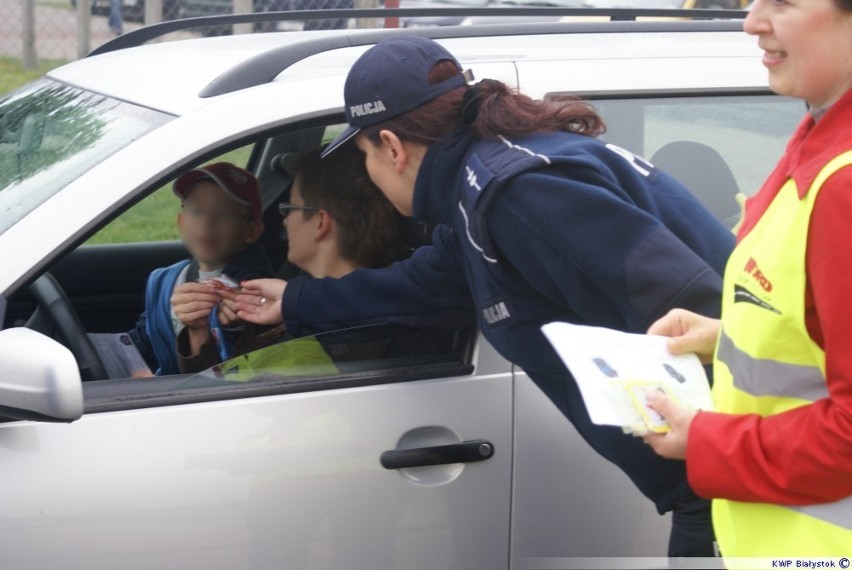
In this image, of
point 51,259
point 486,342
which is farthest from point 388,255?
point 51,259

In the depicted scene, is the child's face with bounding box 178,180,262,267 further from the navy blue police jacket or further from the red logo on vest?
the red logo on vest

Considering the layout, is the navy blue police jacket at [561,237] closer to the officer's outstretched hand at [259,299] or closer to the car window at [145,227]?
the officer's outstretched hand at [259,299]

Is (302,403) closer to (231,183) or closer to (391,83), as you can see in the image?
(391,83)

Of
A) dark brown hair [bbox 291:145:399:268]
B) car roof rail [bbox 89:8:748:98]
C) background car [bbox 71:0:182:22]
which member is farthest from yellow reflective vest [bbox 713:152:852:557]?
background car [bbox 71:0:182:22]

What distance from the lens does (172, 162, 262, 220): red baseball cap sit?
289 centimetres

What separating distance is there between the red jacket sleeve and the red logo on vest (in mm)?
53

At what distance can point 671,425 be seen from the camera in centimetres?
153

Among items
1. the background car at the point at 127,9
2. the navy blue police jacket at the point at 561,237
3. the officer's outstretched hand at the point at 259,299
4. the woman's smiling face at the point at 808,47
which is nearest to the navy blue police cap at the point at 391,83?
the navy blue police jacket at the point at 561,237

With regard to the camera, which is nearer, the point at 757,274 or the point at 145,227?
the point at 757,274

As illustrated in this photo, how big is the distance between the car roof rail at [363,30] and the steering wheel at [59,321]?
2.20 ft

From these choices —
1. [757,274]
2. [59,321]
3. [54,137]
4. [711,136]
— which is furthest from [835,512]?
[59,321]

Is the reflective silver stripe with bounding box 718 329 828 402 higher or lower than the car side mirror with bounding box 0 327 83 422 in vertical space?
higher

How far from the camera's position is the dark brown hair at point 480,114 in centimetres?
203

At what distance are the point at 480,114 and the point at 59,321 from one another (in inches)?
49.5
